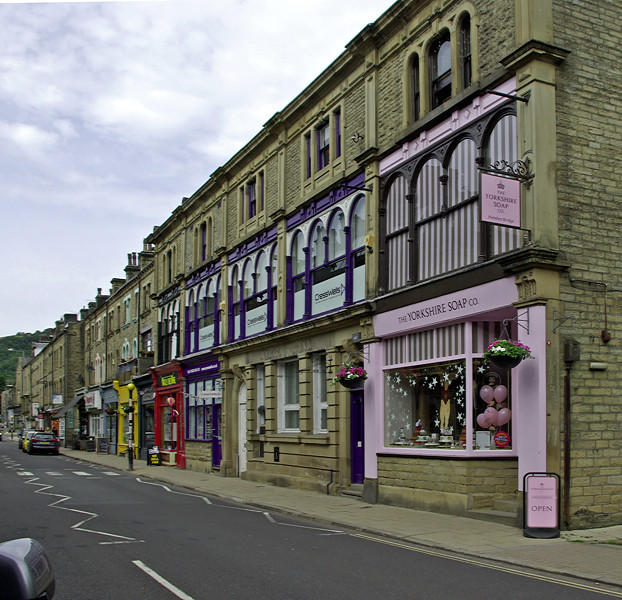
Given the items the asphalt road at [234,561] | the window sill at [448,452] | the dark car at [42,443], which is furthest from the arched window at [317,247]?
the dark car at [42,443]

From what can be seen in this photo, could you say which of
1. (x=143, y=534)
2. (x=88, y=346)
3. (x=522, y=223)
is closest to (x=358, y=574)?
(x=143, y=534)

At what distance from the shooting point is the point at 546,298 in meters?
12.8

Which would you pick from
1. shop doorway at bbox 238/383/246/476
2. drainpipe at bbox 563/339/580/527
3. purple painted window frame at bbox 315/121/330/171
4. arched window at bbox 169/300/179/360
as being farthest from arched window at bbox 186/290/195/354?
drainpipe at bbox 563/339/580/527

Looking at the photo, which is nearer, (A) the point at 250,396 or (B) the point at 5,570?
(B) the point at 5,570

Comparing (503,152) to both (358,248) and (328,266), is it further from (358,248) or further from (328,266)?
(328,266)

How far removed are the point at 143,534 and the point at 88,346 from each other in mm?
52672

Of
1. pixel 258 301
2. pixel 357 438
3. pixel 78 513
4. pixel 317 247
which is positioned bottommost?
pixel 78 513

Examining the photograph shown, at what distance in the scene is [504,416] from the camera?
564 inches

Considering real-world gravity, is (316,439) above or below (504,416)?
below

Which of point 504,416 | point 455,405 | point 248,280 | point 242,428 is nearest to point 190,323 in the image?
point 248,280

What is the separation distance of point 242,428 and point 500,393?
14673 millimetres

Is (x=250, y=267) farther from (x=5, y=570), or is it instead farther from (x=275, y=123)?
(x=5, y=570)

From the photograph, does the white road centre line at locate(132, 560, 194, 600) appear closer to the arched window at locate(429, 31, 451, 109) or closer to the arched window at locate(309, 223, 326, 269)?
the arched window at locate(429, 31, 451, 109)

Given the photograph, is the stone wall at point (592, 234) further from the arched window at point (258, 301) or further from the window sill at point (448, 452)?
the arched window at point (258, 301)
